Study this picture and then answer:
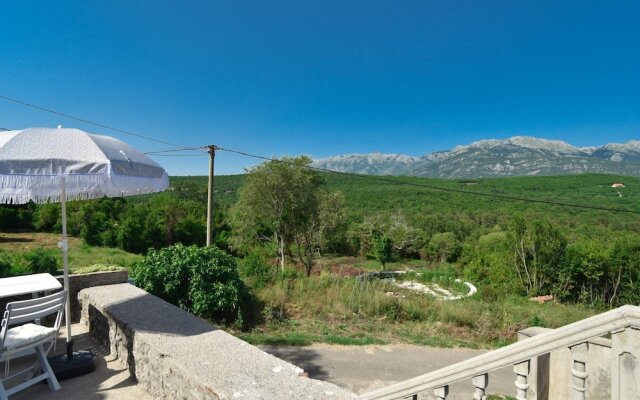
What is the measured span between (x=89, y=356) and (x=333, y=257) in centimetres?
2878

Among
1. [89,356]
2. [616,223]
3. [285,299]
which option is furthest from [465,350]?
[616,223]

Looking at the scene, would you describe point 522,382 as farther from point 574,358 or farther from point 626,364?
point 626,364

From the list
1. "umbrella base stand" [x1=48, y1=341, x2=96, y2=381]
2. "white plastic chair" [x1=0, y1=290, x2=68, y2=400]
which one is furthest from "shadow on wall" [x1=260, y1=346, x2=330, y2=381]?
"white plastic chair" [x1=0, y1=290, x2=68, y2=400]

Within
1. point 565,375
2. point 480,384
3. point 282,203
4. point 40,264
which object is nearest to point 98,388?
point 480,384

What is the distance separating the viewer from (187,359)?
2777 millimetres

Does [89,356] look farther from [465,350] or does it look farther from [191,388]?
[465,350]

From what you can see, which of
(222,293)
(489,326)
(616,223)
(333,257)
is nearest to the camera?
(222,293)

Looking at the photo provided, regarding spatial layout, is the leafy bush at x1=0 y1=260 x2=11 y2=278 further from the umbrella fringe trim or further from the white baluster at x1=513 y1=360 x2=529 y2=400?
the white baluster at x1=513 y1=360 x2=529 y2=400

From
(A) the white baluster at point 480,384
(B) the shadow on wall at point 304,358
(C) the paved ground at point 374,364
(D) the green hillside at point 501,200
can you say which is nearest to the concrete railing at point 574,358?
(A) the white baluster at point 480,384

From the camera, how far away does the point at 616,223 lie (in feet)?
125

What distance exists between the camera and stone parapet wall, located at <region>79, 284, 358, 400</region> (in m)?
2.37

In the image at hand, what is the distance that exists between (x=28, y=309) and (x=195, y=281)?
2919 mm

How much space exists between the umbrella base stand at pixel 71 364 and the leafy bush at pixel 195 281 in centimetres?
222

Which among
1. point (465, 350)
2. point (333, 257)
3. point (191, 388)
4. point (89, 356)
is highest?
point (191, 388)
